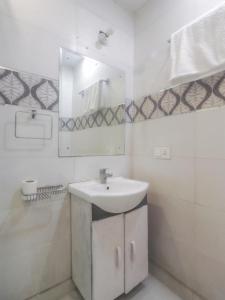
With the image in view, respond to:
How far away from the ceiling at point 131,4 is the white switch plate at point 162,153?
1338 mm

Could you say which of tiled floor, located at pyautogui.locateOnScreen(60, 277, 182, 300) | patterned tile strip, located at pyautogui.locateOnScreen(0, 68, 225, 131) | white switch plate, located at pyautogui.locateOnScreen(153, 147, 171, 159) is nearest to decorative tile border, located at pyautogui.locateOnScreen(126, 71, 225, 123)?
patterned tile strip, located at pyautogui.locateOnScreen(0, 68, 225, 131)

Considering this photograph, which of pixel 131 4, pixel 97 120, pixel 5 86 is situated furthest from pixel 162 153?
pixel 131 4

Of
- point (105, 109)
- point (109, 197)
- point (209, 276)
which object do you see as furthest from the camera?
point (105, 109)

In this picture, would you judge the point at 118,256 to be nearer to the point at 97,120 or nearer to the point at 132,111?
the point at 97,120

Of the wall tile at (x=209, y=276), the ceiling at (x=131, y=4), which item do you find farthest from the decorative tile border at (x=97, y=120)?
the wall tile at (x=209, y=276)

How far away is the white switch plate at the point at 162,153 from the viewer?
1.43 m

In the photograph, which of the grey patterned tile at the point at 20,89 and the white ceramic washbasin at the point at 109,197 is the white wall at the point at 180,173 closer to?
the white ceramic washbasin at the point at 109,197

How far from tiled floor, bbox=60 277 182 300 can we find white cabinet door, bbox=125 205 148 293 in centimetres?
10

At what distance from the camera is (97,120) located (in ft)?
5.23

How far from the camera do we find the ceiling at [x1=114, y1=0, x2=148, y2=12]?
162 centimetres

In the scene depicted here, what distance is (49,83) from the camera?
4.15 feet

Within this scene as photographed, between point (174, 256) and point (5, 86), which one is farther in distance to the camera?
point (174, 256)

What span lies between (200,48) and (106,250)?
1.41 metres

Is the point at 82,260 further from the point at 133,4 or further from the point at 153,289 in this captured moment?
the point at 133,4
